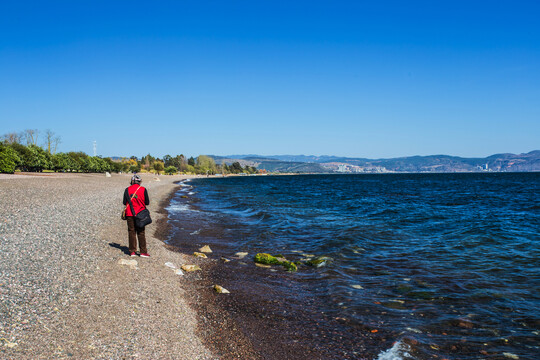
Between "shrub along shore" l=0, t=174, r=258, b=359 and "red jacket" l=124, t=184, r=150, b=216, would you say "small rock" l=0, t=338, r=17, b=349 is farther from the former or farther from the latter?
"red jacket" l=124, t=184, r=150, b=216

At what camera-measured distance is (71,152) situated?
11069 centimetres

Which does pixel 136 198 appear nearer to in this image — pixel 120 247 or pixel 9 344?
pixel 120 247

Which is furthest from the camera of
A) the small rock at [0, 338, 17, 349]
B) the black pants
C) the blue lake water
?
the black pants

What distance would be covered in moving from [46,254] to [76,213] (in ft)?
32.1

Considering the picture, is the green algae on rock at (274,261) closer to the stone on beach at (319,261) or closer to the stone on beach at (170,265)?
the stone on beach at (319,261)

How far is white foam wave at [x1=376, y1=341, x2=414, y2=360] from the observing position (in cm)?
618

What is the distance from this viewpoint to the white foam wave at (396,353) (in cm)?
618

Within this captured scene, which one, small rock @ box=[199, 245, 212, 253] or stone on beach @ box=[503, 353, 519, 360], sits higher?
small rock @ box=[199, 245, 212, 253]

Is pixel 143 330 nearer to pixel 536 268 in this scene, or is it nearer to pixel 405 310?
pixel 405 310

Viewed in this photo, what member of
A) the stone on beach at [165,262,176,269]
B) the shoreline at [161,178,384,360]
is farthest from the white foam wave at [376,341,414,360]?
the stone on beach at [165,262,176,269]

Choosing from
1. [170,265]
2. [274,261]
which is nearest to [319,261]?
[274,261]

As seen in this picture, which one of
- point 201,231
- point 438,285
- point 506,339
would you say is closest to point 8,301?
point 506,339

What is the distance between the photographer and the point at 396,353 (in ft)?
20.7

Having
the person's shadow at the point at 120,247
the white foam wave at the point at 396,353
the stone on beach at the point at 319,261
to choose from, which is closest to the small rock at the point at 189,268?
the person's shadow at the point at 120,247
